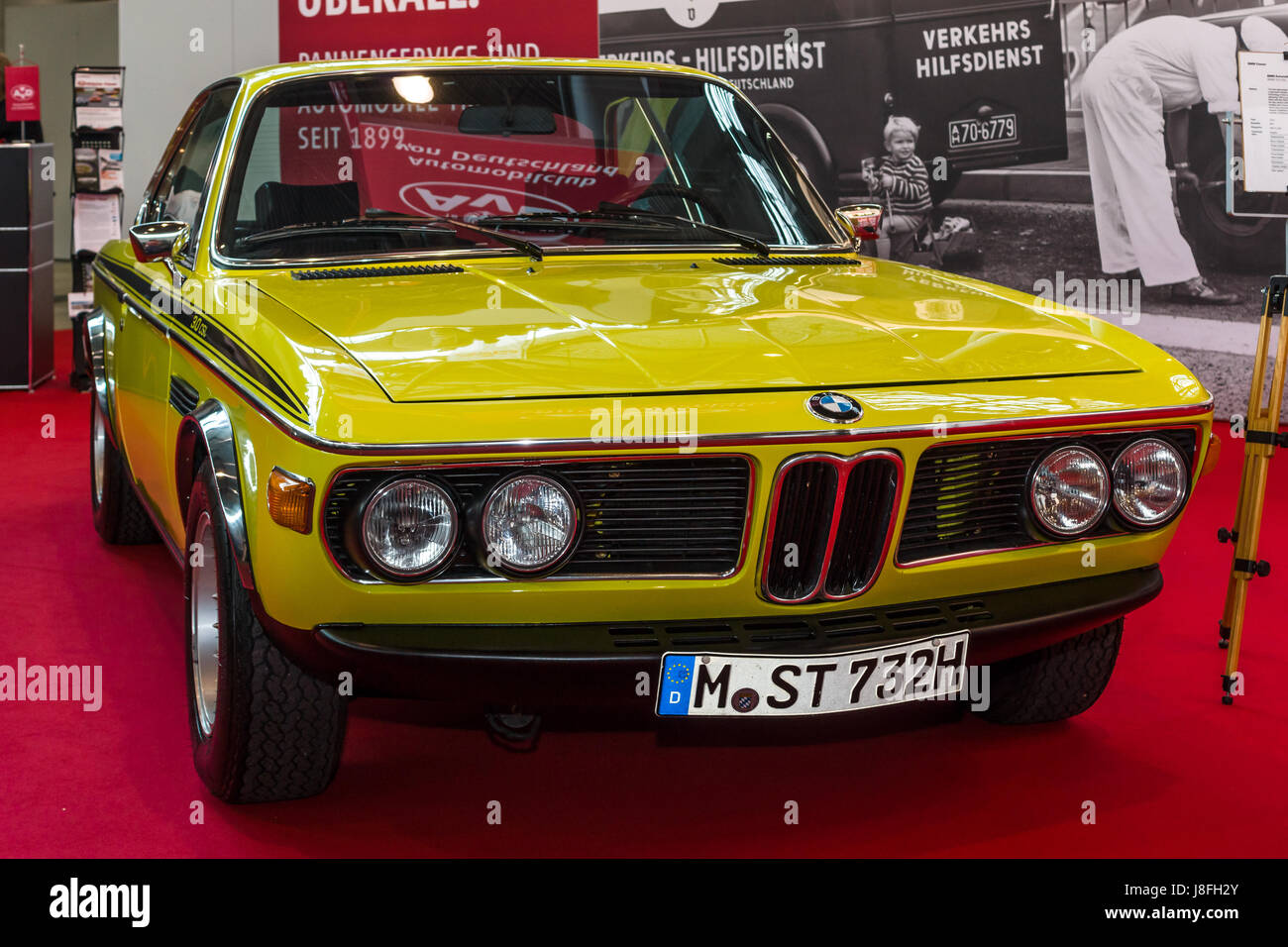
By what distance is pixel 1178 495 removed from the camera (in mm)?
2725

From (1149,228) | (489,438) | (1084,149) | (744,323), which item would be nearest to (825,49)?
(1084,149)

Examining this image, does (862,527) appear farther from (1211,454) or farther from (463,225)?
(463,225)

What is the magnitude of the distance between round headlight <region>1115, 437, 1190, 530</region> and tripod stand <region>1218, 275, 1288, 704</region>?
35.3 inches

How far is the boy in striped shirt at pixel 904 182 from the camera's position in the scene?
8.09 m

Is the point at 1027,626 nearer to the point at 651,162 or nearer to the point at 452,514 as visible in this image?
the point at 452,514

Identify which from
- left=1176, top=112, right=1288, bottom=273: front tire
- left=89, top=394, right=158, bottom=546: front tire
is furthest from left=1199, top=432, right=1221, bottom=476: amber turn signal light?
left=1176, top=112, right=1288, bottom=273: front tire

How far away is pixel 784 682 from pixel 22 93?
769cm

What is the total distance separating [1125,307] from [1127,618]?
3912 millimetres

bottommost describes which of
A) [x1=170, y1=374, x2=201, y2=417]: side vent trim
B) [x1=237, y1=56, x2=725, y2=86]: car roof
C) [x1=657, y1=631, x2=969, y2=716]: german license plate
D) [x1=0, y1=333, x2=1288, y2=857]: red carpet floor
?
[x1=0, y1=333, x2=1288, y2=857]: red carpet floor

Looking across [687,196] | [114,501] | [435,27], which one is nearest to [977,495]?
[687,196]

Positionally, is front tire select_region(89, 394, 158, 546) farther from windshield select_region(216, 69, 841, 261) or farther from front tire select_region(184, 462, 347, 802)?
front tire select_region(184, 462, 347, 802)

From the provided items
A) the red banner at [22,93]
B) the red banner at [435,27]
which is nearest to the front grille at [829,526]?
the red banner at [435,27]

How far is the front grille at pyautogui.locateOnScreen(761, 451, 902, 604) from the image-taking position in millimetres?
2385

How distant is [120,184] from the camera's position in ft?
29.2
